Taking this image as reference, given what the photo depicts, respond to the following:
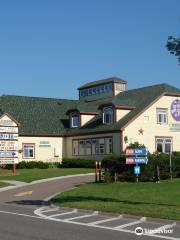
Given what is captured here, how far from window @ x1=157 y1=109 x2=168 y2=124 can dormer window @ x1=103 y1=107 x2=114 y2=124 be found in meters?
4.65

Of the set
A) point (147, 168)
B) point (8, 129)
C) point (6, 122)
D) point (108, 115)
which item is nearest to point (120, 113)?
point (108, 115)

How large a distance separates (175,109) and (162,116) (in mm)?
1947

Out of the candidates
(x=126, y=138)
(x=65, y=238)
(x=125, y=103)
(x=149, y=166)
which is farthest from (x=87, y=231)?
(x=125, y=103)

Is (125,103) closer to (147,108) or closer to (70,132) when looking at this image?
(147,108)

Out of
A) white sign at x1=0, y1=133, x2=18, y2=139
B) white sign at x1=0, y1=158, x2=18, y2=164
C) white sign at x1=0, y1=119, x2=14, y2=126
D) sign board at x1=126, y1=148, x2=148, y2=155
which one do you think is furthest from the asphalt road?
white sign at x1=0, y1=119, x2=14, y2=126

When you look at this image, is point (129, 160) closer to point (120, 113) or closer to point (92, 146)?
point (120, 113)

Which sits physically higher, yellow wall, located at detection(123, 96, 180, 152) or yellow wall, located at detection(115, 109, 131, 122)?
yellow wall, located at detection(115, 109, 131, 122)

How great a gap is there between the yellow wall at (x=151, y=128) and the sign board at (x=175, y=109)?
397 mm

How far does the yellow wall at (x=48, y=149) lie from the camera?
167 ft

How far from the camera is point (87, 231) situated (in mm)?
12656

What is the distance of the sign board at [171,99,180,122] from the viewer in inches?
1980

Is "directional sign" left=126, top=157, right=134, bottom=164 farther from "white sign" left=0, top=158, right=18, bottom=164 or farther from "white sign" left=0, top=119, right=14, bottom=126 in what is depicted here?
"white sign" left=0, top=119, right=14, bottom=126

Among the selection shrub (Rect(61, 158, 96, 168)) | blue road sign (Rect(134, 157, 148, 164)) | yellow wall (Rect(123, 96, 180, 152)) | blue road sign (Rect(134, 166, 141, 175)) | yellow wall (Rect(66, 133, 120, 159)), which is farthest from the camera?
shrub (Rect(61, 158, 96, 168))

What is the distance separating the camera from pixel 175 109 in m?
50.4
